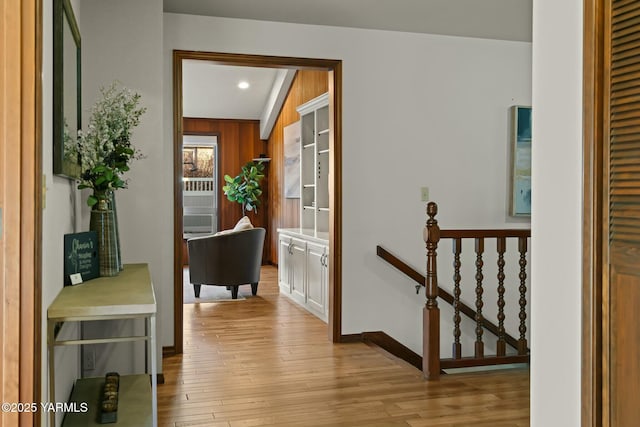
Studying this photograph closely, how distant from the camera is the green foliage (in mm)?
9414

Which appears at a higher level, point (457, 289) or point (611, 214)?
point (611, 214)

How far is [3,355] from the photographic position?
5.42ft

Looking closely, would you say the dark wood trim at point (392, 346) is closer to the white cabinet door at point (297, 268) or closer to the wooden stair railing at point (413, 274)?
the wooden stair railing at point (413, 274)

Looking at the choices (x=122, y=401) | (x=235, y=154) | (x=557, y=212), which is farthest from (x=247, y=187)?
(x=557, y=212)

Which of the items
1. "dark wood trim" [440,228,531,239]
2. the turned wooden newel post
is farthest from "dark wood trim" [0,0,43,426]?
"dark wood trim" [440,228,531,239]

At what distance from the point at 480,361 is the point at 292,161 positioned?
14.6ft

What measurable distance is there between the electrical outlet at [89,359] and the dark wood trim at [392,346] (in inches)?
82.6

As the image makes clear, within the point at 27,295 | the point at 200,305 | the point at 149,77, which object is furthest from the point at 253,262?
the point at 27,295

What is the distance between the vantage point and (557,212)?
1584 mm

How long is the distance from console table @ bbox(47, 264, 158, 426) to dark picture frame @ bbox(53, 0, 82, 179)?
0.49 meters

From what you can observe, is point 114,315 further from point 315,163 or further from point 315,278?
point 315,163

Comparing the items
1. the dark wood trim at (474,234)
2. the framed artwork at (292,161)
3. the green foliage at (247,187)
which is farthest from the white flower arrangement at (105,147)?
the green foliage at (247,187)

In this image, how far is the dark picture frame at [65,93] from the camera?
2270 mm

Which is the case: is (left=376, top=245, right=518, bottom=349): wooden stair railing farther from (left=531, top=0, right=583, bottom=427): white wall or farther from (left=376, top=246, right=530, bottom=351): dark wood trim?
(left=531, top=0, right=583, bottom=427): white wall
